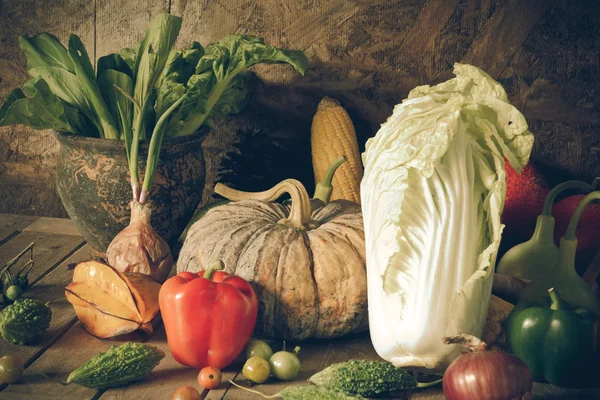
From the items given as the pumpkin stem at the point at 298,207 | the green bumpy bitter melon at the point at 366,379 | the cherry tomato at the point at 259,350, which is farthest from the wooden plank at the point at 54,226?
the green bumpy bitter melon at the point at 366,379

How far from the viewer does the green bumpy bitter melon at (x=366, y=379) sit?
1784 mm

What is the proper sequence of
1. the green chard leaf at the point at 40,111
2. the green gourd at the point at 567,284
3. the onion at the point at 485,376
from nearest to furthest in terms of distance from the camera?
the onion at the point at 485,376 → the green gourd at the point at 567,284 → the green chard leaf at the point at 40,111

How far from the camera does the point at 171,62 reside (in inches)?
99.2

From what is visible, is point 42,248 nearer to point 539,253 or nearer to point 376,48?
point 376,48

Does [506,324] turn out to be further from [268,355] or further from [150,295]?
[150,295]

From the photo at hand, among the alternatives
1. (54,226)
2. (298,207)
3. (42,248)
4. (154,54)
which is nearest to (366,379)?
(298,207)

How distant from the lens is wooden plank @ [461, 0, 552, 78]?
2.75m

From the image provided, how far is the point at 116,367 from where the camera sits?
1.83 meters

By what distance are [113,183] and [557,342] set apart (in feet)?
4.94

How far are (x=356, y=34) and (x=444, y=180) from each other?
3.99 feet

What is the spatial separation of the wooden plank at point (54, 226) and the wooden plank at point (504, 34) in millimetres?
1693

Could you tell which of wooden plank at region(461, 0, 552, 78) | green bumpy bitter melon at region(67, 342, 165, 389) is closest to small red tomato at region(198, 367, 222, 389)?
green bumpy bitter melon at region(67, 342, 165, 389)

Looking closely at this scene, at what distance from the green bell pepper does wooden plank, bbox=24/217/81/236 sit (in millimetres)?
1824

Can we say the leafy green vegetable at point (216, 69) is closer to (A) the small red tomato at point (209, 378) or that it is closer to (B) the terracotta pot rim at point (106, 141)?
(B) the terracotta pot rim at point (106, 141)
